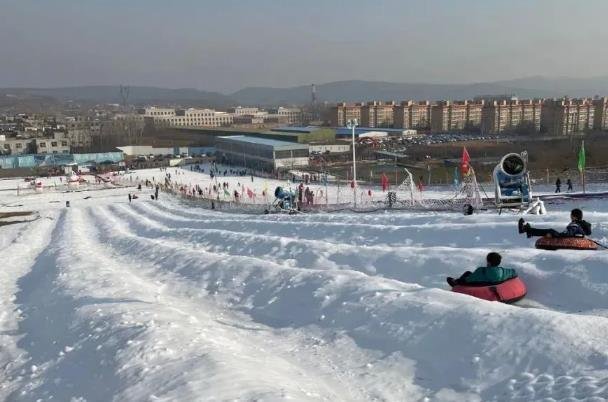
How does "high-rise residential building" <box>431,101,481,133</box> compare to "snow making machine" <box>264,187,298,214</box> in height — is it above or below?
above

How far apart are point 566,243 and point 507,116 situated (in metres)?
111

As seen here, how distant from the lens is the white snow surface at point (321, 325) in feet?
20.2

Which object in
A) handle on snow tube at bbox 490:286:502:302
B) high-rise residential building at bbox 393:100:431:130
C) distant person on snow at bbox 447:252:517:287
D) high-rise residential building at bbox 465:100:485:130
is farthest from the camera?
high-rise residential building at bbox 393:100:431:130

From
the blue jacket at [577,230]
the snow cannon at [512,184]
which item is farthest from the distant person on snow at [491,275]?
the snow cannon at [512,184]

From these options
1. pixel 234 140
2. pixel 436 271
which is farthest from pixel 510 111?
pixel 436 271

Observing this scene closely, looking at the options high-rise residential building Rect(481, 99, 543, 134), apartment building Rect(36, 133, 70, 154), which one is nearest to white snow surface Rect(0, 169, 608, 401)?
apartment building Rect(36, 133, 70, 154)

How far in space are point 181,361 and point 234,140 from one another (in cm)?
7754

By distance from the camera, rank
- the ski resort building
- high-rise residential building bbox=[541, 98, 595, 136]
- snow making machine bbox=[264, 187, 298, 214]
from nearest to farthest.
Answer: snow making machine bbox=[264, 187, 298, 214], the ski resort building, high-rise residential building bbox=[541, 98, 595, 136]

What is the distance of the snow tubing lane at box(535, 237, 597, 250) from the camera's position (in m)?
9.53

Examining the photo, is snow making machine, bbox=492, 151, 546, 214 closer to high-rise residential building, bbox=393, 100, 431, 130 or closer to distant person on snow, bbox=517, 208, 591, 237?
distant person on snow, bbox=517, 208, 591, 237

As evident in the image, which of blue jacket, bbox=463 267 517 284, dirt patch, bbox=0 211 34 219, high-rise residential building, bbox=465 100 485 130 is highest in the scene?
high-rise residential building, bbox=465 100 485 130

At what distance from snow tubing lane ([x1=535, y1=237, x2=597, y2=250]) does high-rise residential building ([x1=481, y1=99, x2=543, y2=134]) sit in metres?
107

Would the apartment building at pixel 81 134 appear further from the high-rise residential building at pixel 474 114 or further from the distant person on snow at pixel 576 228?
the distant person on snow at pixel 576 228

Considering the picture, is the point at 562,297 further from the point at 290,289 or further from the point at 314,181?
the point at 314,181
